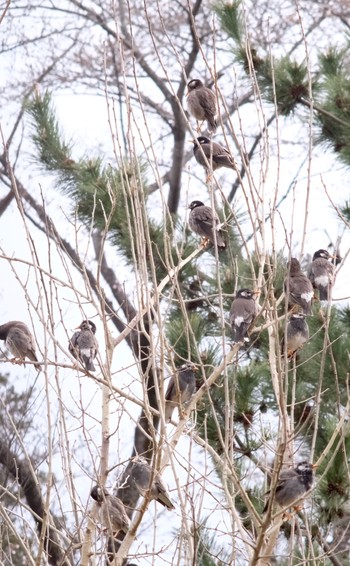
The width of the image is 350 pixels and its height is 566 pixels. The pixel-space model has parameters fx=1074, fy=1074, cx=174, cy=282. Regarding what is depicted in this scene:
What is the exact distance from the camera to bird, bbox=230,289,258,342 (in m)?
5.43

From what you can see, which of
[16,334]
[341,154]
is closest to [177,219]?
[341,154]

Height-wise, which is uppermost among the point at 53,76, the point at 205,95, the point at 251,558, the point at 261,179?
the point at 53,76

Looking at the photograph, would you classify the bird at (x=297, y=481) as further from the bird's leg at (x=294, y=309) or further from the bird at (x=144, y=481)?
the bird's leg at (x=294, y=309)

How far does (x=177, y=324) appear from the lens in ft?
25.1

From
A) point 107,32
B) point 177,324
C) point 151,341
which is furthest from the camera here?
point 107,32

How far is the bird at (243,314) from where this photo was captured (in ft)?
17.8

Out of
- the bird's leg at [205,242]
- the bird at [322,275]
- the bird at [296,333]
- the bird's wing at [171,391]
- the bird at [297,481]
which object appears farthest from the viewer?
the bird's wing at [171,391]

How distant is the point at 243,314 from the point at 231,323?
11cm

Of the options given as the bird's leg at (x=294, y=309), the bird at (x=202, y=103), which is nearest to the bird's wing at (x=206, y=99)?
the bird at (x=202, y=103)

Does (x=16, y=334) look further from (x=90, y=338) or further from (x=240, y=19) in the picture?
(x=240, y=19)

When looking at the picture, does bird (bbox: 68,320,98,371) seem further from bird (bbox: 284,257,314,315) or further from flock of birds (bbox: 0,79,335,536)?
bird (bbox: 284,257,314,315)

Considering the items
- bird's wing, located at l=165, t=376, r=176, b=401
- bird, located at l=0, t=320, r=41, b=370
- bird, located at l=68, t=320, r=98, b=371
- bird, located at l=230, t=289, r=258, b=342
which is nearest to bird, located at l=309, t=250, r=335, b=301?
bird, located at l=230, t=289, r=258, b=342

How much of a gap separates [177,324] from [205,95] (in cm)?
163

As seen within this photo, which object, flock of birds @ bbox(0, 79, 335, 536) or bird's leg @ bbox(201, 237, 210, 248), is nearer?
flock of birds @ bbox(0, 79, 335, 536)
